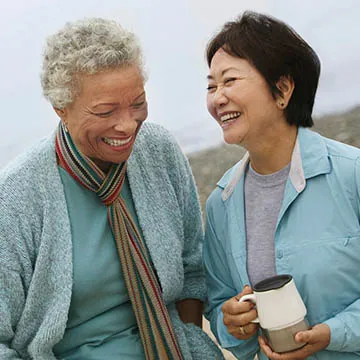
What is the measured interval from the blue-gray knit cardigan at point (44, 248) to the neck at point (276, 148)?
0.34m

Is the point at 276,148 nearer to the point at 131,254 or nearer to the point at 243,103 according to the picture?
the point at 243,103

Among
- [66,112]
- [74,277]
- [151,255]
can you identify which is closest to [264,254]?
[151,255]

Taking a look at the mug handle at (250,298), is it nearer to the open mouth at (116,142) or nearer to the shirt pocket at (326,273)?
the shirt pocket at (326,273)

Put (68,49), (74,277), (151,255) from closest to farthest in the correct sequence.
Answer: (68,49), (74,277), (151,255)

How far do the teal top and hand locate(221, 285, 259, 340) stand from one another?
0.30 m

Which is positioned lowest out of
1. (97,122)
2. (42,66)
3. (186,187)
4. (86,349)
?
(86,349)

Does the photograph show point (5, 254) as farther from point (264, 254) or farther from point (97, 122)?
point (264, 254)

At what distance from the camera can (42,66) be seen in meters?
1.51

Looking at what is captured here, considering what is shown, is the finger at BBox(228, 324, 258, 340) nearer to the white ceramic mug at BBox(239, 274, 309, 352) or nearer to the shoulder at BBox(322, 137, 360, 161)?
the white ceramic mug at BBox(239, 274, 309, 352)

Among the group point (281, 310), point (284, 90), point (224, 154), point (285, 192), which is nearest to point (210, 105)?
point (284, 90)

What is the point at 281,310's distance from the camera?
132 centimetres

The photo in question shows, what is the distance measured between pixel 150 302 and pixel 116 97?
54cm

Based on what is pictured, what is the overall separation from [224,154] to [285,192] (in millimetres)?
2336

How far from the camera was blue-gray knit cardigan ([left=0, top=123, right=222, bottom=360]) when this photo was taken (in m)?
1.50
